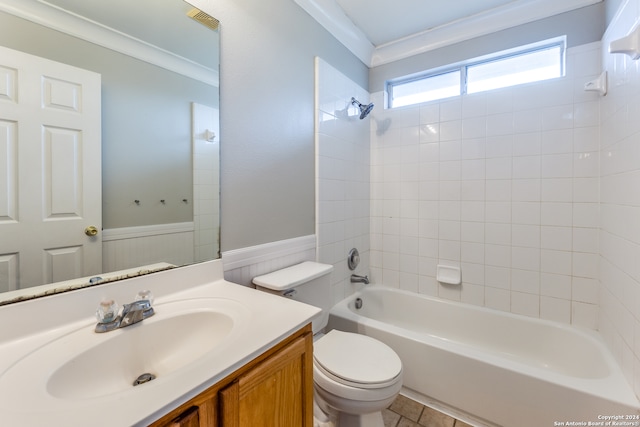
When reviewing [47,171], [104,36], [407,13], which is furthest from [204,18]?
[407,13]

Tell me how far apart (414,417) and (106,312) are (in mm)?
1615

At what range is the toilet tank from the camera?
48.9 inches

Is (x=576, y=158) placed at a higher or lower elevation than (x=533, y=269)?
higher

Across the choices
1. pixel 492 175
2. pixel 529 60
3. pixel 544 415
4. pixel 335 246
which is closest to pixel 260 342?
pixel 335 246

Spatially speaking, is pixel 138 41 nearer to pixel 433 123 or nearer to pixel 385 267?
pixel 433 123

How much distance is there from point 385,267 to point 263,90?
5.80 ft

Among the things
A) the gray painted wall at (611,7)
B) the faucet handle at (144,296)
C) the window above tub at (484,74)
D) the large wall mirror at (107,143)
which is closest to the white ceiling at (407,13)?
the window above tub at (484,74)

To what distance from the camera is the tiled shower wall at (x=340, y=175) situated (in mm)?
1771

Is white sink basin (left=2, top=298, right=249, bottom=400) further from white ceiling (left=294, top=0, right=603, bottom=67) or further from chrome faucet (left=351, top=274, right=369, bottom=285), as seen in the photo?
white ceiling (left=294, top=0, right=603, bottom=67)

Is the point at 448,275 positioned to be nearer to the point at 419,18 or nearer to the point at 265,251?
the point at 265,251

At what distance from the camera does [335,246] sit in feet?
6.41

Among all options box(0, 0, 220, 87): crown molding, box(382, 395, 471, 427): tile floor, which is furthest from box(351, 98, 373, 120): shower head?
box(382, 395, 471, 427): tile floor

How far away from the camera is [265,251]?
4.55 ft

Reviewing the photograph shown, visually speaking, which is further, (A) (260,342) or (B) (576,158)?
(B) (576,158)
